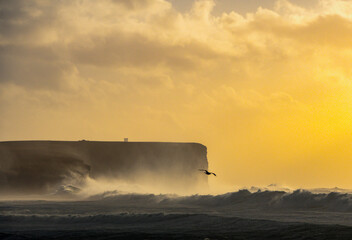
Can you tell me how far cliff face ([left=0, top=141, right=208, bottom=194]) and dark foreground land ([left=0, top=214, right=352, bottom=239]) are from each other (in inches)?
1298

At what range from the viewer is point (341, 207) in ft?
83.7

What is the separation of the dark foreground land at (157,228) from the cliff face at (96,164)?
3298 cm

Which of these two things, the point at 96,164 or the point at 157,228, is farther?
the point at 96,164

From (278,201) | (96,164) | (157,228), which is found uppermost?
(96,164)

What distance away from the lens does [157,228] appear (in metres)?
20.9

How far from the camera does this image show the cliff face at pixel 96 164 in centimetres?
5772

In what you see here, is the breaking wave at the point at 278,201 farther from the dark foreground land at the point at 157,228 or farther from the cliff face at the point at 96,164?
the cliff face at the point at 96,164

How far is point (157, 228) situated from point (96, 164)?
46687 mm

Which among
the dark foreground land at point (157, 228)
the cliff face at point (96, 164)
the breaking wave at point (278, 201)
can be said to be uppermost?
the cliff face at point (96, 164)

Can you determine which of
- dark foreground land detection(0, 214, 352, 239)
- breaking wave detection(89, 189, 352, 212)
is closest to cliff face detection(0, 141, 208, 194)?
breaking wave detection(89, 189, 352, 212)

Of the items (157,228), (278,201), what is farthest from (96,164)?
(157,228)

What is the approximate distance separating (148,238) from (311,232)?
526 centimetres

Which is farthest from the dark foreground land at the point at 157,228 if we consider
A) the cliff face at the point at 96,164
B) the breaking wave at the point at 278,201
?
the cliff face at the point at 96,164

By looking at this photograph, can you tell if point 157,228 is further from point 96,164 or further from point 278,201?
point 96,164
